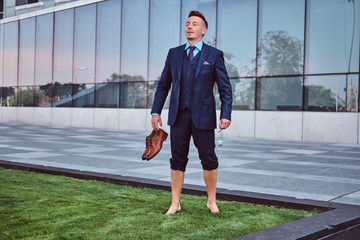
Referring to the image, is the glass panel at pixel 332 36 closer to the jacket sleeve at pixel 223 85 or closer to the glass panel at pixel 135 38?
the glass panel at pixel 135 38

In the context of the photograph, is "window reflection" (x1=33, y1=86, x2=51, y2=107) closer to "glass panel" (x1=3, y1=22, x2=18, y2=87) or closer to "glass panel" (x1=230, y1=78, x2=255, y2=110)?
"glass panel" (x1=3, y1=22, x2=18, y2=87)

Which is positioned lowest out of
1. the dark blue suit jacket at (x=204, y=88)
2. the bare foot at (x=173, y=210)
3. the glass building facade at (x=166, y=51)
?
the bare foot at (x=173, y=210)

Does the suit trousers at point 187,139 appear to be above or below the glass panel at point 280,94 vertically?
below

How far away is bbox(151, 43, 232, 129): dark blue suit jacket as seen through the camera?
4.03m

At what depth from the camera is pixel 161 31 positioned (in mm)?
23203

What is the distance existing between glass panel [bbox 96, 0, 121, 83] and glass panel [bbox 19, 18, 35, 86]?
6.35m

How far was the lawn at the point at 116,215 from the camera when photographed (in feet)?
11.3

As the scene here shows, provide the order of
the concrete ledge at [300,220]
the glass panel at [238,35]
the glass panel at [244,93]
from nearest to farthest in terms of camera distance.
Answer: the concrete ledge at [300,220] < the glass panel at [244,93] < the glass panel at [238,35]

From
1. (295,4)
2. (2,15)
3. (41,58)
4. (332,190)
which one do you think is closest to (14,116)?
(41,58)

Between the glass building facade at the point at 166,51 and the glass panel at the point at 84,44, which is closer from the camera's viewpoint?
the glass building facade at the point at 166,51

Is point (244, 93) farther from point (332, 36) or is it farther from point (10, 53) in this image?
point (10, 53)

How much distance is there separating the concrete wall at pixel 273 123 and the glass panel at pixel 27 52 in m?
6.28

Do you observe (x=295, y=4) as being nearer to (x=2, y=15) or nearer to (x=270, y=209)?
(x=270, y=209)

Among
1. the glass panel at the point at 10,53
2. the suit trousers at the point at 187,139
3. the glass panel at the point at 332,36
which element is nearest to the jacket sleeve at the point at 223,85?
the suit trousers at the point at 187,139
